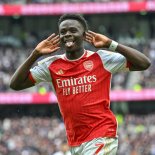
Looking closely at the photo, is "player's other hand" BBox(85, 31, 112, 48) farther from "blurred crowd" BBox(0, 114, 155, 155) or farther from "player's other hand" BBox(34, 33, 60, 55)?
"blurred crowd" BBox(0, 114, 155, 155)

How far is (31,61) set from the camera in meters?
6.30

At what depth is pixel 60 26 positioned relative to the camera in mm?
6312

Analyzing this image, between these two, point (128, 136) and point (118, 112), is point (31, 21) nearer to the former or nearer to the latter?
point (118, 112)

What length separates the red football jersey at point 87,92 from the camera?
6.32 meters

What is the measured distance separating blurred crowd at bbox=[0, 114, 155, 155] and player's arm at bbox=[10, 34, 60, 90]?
11.5m

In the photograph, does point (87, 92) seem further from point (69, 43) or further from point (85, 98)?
point (69, 43)

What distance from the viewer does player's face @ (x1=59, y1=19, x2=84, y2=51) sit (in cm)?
623

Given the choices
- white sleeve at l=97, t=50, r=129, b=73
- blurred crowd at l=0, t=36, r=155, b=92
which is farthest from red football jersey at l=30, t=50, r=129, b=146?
blurred crowd at l=0, t=36, r=155, b=92

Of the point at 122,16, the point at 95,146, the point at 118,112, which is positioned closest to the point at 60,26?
the point at 95,146

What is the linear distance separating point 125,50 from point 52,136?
15.7m

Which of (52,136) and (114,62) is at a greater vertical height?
(114,62)

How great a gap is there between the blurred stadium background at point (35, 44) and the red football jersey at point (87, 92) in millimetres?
15310

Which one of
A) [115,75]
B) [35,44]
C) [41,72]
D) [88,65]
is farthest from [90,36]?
[35,44]

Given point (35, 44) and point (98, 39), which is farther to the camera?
point (35, 44)
